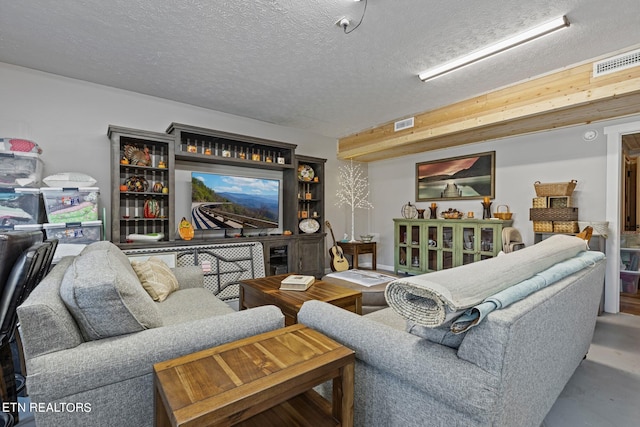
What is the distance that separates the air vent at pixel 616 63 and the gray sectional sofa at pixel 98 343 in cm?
377

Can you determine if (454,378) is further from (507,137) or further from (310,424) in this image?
(507,137)

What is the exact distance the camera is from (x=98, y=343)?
1.07m

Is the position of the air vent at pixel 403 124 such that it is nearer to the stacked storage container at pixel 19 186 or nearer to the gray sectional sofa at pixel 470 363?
the gray sectional sofa at pixel 470 363

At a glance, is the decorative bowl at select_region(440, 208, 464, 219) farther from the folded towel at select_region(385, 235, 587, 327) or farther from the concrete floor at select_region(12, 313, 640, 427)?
the folded towel at select_region(385, 235, 587, 327)

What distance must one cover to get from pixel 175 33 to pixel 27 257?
79.9 inches

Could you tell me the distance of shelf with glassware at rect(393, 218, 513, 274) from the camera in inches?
160

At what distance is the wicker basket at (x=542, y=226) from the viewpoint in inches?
139

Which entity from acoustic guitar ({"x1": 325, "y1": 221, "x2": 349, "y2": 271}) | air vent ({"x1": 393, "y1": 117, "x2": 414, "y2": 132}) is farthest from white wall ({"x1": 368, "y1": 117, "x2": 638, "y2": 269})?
acoustic guitar ({"x1": 325, "y1": 221, "x2": 349, "y2": 271})

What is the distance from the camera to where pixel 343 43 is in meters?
2.59

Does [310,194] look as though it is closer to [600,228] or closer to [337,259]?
[337,259]

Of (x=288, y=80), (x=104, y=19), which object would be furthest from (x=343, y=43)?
(x=104, y=19)

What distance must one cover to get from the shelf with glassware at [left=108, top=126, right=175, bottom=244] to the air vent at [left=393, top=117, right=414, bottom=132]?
127 inches

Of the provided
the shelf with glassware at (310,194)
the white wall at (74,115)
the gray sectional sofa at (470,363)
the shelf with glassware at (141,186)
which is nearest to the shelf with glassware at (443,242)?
the shelf with glassware at (310,194)

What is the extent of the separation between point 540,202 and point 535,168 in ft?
2.00
